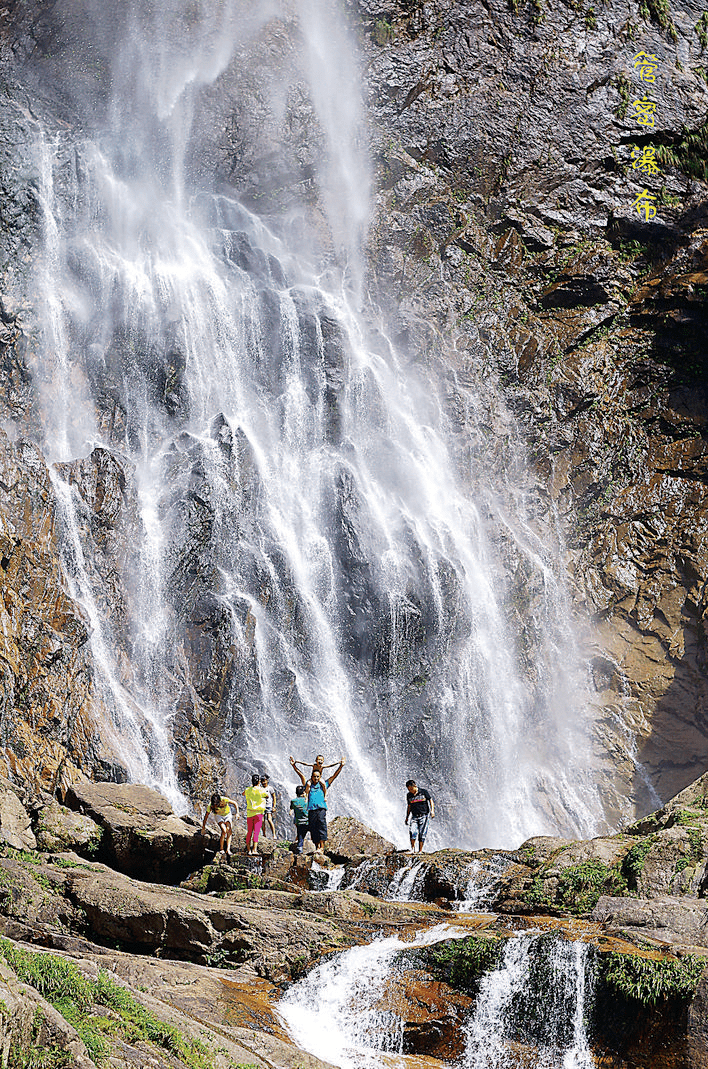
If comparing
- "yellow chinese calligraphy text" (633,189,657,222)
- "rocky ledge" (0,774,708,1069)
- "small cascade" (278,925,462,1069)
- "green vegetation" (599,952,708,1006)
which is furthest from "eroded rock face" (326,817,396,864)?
"yellow chinese calligraphy text" (633,189,657,222)

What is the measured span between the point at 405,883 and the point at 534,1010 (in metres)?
4.85

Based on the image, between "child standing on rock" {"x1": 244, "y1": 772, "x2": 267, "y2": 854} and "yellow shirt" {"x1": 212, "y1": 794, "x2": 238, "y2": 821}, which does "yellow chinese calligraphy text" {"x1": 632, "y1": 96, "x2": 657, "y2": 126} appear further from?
"yellow shirt" {"x1": 212, "y1": 794, "x2": 238, "y2": 821}

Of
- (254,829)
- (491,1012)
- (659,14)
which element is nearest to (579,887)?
(491,1012)

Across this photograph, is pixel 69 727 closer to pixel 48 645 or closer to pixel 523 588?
pixel 48 645

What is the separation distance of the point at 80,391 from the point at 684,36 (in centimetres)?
2839

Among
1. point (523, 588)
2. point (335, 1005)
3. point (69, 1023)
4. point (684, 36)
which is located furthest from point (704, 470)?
point (69, 1023)

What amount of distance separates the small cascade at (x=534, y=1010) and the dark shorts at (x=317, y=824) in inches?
215

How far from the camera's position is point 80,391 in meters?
27.5

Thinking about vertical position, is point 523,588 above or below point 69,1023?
above

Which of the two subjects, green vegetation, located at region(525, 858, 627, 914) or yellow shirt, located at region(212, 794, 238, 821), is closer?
green vegetation, located at region(525, 858, 627, 914)

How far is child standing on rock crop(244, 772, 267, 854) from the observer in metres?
15.3

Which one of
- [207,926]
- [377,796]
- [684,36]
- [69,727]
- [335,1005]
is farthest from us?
[684,36]

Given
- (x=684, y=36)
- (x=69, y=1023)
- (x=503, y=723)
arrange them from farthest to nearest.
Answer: (x=684, y=36)
(x=503, y=723)
(x=69, y=1023)

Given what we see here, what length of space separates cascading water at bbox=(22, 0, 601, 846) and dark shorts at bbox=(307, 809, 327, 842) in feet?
19.5
